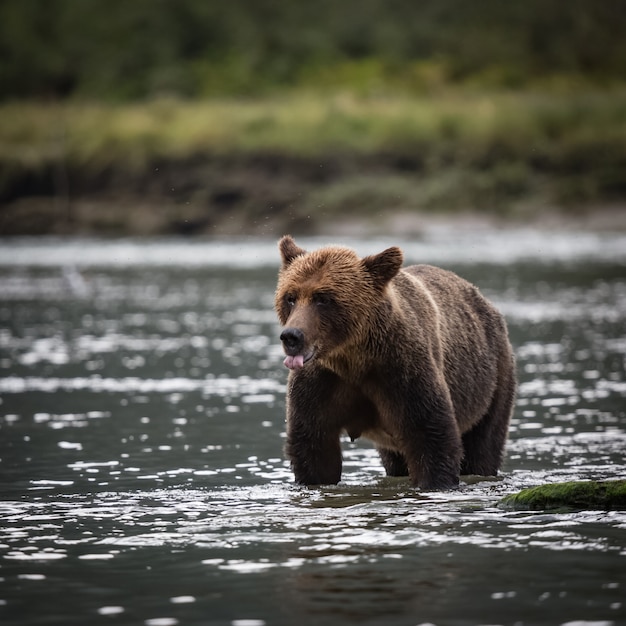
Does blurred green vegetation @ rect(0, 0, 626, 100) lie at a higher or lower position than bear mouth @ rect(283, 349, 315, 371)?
higher

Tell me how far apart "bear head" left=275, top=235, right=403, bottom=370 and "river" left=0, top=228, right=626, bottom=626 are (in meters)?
1.24

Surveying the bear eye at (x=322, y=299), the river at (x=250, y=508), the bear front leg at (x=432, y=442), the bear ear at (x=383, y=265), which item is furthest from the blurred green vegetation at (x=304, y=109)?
the bear eye at (x=322, y=299)

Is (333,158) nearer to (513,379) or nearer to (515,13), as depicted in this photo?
(515,13)

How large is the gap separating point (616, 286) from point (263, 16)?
12855 centimetres

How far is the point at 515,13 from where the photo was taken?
518ft

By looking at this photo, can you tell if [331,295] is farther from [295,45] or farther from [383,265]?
[295,45]

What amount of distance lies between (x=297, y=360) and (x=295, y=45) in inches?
5535

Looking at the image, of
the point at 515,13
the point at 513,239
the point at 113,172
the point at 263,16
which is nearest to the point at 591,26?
the point at 515,13

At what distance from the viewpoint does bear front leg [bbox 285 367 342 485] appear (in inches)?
388

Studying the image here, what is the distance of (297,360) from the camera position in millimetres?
9125

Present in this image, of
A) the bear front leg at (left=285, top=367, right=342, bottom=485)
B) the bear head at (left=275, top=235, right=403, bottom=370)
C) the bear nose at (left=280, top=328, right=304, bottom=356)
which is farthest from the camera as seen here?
the bear front leg at (left=285, top=367, right=342, bottom=485)

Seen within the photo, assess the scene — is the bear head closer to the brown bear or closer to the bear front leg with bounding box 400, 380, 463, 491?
the brown bear

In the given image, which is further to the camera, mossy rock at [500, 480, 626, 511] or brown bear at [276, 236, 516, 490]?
mossy rock at [500, 480, 626, 511]

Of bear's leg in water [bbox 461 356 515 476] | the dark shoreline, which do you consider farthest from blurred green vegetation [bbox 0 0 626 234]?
bear's leg in water [bbox 461 356 515 476]
